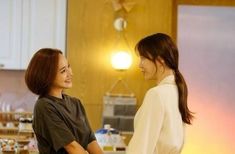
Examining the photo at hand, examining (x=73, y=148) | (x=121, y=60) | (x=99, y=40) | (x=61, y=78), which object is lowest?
(x=73, y=148)

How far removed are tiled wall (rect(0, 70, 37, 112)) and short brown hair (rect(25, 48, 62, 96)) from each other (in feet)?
6.07

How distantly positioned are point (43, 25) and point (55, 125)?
1754 mm

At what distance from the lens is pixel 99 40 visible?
10.2ft

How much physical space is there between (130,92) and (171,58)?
67.9 inches

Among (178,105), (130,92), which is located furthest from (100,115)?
(178,105)

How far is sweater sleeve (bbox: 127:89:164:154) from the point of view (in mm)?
1323

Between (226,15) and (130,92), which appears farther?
(226,15)

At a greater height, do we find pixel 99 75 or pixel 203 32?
pixel 203 32

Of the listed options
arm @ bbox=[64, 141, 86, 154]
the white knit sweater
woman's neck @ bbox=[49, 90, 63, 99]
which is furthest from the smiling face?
the white knit sweater

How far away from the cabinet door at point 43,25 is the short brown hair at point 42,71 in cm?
155

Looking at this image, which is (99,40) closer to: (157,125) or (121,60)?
(121,60)

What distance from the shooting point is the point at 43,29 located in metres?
3.08

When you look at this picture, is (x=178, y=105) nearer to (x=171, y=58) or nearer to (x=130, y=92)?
(x=171, y=58)

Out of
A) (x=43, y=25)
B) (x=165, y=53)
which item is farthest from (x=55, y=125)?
(x=43, y=25)
